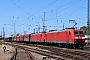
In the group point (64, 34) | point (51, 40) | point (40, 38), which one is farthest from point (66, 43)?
point (40, 38)

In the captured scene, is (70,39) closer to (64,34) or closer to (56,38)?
(64,34)

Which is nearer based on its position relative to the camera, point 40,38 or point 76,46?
point 76,46

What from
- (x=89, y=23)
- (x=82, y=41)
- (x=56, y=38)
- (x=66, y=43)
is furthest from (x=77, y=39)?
(x=89, y=23)

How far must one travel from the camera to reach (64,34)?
128ft

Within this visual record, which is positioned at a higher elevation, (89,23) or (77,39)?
(89,23)

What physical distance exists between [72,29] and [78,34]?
3.84ft

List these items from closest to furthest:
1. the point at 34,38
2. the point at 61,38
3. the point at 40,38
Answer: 1. the point at 61,38
2. the point at 40,38
3. the point at 34,38

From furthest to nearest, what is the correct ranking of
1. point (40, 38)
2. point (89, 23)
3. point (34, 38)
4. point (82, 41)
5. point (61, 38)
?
point (34, 38), point (40, 38), point (89, 23), point (61, 38), point (82, 41)

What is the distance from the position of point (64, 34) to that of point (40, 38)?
2152 cm

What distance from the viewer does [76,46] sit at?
35969mm

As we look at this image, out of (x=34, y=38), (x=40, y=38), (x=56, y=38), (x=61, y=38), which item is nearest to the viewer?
(x=61, y=38)

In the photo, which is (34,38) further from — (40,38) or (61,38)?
(61,38)

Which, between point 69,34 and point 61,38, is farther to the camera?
point 61,38

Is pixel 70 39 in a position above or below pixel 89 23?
below
